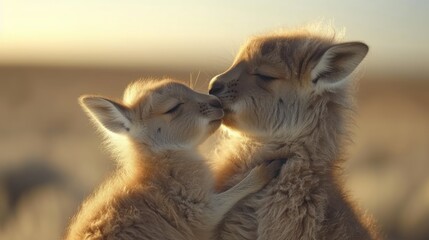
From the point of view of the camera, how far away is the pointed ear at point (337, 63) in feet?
29.7

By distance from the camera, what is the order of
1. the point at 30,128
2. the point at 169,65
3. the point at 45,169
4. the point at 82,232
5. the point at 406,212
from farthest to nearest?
the point at 169,65, the point at 30,128, the point at 45,169, the point at 406,212, the point at 82,232

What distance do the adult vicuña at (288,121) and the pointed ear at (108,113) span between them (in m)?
0.99

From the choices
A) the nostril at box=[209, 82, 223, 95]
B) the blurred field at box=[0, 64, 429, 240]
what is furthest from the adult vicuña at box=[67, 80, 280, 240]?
the blurred field at box=[0, 64, 429, 240]

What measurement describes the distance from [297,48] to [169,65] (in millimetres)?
56770

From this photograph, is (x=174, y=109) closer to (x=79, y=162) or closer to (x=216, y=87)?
(x=216, y=87)

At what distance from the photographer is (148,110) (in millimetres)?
10227

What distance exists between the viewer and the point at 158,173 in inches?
379

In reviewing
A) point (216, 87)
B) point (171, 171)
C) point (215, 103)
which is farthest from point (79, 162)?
point (216, 87)

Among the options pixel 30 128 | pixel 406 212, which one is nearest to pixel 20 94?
pixel 30 128

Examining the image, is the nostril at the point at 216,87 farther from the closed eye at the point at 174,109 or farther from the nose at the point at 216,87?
the closed eye at the point at 174,109

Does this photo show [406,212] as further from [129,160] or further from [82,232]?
[82,232]

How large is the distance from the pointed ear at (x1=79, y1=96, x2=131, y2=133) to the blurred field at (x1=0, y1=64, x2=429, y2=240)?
181 cm

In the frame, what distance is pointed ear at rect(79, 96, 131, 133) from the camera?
995 centimetres

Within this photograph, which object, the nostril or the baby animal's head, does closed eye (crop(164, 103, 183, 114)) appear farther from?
the nostril
